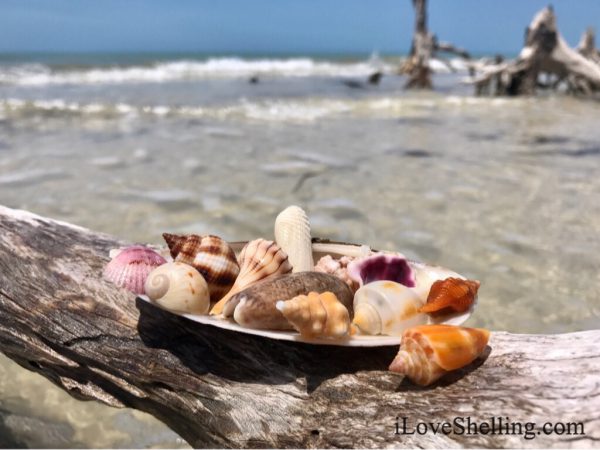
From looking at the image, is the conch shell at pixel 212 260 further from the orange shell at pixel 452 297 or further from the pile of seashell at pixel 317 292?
the orange shell at pixel 452 297

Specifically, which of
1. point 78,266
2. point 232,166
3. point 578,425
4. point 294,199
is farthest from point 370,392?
point 232,166

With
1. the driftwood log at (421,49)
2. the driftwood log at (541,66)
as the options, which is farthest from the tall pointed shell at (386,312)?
the driftwood log at (421,49)

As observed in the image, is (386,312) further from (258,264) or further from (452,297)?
(258,264)

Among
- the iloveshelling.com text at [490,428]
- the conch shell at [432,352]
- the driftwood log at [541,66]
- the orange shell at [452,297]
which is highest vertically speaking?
the driftwood log at [541,66]

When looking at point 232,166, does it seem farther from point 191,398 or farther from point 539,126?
point 539,126

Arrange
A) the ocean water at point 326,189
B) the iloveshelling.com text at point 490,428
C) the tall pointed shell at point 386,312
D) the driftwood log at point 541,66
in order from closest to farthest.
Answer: the iloveshelling.com text at point 490,428, the tall pointed shell at point 386,312, the ocean water at point 326,189, the driftwood log at point 541,66
